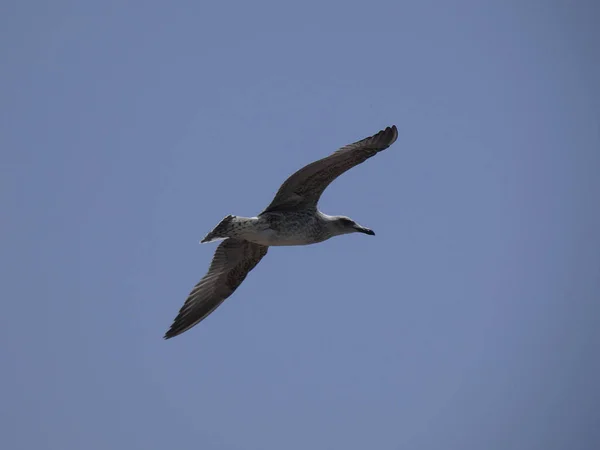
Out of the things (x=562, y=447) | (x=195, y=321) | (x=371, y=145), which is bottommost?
(x=562, y=447)

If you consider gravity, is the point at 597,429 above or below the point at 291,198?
below

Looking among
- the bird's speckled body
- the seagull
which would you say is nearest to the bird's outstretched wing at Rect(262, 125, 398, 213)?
the seagull

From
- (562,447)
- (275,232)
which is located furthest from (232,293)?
(562,447)

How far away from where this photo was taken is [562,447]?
509ft

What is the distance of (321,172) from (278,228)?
110cm

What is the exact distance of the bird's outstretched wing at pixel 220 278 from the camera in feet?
54.4

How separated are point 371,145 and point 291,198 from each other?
155 cm

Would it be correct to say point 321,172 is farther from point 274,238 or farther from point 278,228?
point 274,238

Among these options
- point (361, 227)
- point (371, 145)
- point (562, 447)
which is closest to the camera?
point (371, 145)

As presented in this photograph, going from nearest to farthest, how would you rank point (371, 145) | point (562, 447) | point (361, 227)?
1. point (371, 145)
2. point (361, 227)
3. point (562, 447)

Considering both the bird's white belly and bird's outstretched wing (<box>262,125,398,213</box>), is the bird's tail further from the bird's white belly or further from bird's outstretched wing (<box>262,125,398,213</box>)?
bird's outstretched wing (<box>262,125,398,213</box>)

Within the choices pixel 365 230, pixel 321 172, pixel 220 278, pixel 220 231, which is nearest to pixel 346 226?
pixel 365 230

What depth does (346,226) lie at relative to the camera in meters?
16.2

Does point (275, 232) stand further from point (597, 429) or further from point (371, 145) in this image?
point (597, 429)
